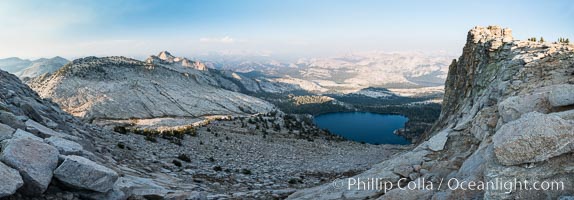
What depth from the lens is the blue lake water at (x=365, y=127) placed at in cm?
13525

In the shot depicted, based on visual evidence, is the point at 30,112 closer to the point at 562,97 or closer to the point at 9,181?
the point at 9,181

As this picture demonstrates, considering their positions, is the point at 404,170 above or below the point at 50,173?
below

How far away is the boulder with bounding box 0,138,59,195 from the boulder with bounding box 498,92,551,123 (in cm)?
1423

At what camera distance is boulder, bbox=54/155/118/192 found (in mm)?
10305

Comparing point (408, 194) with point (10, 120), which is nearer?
point (408, 194)

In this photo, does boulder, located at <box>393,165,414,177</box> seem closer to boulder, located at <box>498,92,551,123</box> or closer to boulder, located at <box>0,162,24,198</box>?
boulder, located at <box>498,92,551,123</box>

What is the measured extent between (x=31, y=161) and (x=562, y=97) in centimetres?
1544

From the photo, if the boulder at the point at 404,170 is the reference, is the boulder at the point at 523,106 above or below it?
above

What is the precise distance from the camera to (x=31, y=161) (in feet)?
32.0

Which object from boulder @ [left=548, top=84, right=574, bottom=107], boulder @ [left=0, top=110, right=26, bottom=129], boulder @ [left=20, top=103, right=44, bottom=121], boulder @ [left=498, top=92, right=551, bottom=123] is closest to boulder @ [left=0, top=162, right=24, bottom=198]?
boulder @ [left=0, top=110, right=26, bottom=129]

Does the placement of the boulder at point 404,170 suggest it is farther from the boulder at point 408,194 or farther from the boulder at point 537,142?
the boulder at point 537,142

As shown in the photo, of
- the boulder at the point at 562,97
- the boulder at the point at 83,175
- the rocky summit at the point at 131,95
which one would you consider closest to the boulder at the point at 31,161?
the boulder at the point at 83,175

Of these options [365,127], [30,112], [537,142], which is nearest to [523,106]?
[537,142]

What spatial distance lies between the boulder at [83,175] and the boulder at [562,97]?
13959 millimetres
